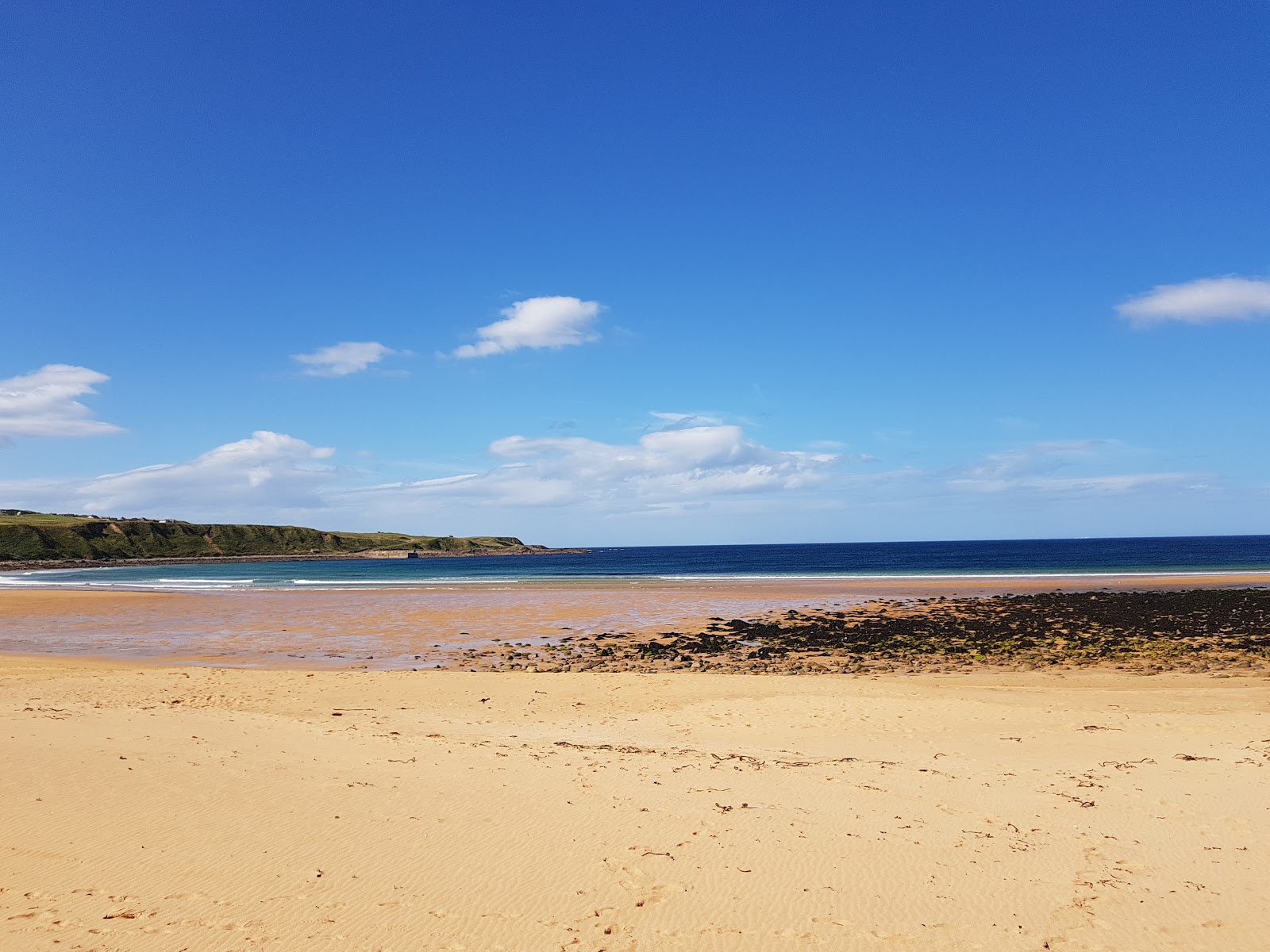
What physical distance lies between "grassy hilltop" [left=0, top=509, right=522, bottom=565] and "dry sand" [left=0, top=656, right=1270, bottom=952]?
142443mm

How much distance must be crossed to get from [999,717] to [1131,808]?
213 inches

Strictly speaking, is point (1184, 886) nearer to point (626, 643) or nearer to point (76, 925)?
point (76, 925)

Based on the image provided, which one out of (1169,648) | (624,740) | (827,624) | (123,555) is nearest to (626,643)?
(827,624)

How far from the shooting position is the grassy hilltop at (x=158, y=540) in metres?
130

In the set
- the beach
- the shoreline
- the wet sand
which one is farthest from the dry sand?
the shoreline

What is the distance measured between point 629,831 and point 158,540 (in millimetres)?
173975

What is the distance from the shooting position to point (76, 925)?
5348 millimetres

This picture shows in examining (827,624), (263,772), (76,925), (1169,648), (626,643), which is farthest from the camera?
(827,624)

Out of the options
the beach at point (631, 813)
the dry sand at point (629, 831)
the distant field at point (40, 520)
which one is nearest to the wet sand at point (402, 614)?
the beach at point (631, 813)

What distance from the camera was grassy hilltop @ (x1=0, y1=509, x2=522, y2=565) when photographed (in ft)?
427

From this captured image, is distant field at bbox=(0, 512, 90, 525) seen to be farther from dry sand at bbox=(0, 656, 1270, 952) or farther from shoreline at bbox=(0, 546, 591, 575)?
dry sand at bbox=(0, 656, 1270, 952)

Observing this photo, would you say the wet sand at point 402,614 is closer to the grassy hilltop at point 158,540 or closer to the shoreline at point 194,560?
the shoreline at point 194,560

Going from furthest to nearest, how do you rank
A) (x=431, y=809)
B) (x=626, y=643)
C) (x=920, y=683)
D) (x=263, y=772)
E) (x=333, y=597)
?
(x=333, y=597)
(x=626, y=643)
(x=920, y=683)
(x=263, y=772)
(x=431, y=809)

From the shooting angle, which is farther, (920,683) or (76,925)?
(920,683)
